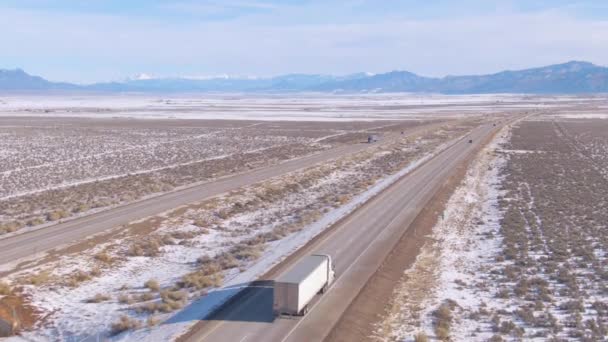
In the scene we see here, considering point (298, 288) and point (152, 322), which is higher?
point (298, 288)

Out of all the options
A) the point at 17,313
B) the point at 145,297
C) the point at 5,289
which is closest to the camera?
the point at 17,313

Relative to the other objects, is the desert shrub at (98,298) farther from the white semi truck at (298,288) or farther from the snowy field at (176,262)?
the white semi truck at (298,288)

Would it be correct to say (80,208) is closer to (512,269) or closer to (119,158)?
(512,269)

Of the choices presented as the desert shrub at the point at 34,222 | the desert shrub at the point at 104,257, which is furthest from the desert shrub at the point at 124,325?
the desert shrub at the point at 34,222

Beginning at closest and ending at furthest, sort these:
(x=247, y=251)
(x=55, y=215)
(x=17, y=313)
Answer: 1. (x=17, y=313)
2. (x=247, y=251)
3. (x=55, y=215)

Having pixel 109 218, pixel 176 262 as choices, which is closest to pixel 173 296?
pixel 176 262

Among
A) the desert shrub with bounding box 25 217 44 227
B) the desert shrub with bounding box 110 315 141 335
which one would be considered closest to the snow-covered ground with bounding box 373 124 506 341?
the desert shrub with bounding box 110 315 141 335
